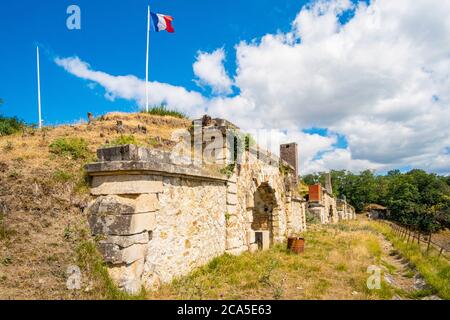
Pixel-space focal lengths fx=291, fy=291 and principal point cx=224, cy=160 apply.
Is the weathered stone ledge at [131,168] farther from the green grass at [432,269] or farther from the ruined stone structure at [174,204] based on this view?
the green grass at [432,269]

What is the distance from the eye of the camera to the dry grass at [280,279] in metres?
5.63

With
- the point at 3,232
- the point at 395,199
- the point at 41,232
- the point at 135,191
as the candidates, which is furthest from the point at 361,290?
the point at 395,199

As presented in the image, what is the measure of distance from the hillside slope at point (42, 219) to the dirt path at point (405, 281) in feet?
19.9

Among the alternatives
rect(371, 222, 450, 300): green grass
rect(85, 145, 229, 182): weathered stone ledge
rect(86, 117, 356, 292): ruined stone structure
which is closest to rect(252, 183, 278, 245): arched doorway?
rect(86, 117, 356, 292): ruined stone structure

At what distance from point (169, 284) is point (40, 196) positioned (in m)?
2.86

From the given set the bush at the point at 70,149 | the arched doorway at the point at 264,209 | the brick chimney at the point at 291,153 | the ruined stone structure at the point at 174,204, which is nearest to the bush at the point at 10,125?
the bush at the point at 70,149

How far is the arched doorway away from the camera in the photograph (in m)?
12.5

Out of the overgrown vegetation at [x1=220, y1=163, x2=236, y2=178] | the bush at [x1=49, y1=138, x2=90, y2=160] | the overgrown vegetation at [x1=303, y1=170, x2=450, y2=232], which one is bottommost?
the overgrown vegetation at [x1=303, y1=170, x2=450, y2=232]

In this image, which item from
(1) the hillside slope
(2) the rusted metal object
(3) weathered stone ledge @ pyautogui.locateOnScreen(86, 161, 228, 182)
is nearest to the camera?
(1) the hillside slope

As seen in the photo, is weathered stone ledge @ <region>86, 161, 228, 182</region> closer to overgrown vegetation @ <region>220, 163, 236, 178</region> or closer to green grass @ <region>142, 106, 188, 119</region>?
overgrown vegetation @ <region>220, 163, 236, 178</region>

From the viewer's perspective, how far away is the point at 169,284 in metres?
5.63

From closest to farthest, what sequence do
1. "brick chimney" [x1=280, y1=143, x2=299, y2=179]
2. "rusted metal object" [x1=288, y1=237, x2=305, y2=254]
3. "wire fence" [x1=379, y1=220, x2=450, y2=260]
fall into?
1. "rusted metal object" [x1=288, y1=237, x2=305, y2=254]
2. "wire fence" [x1=379, y1=220, x2=450, y2=260]
3. "brick chimney" [x1=280, y1=143, x2=299, y2=179]

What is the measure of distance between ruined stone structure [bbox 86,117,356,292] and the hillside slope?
1.29 feet

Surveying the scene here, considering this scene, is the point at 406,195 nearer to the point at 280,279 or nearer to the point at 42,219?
the point at 280,279
